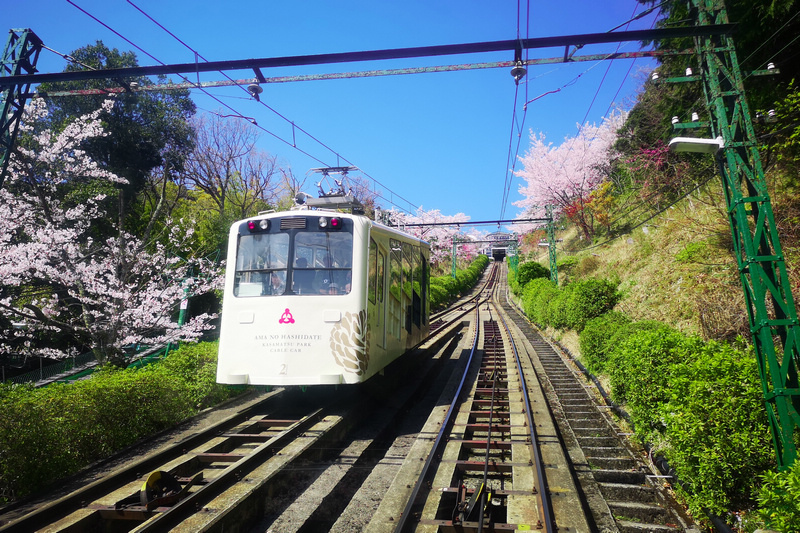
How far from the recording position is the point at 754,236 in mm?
5246

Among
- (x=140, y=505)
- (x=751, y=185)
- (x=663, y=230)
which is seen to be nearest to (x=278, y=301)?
(x=140, y=505)

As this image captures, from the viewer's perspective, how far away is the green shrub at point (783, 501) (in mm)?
3354

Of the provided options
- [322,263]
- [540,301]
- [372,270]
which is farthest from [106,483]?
[540,301]

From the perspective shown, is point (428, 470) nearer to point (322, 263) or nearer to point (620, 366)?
point (322, 263)

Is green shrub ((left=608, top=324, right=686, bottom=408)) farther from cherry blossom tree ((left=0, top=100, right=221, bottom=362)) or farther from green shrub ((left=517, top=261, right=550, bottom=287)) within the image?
green shrub ((left=517, top=261, right=550, bottom=287))

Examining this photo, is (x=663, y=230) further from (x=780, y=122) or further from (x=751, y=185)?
(x=751, y=185)

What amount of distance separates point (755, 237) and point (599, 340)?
5821 mm

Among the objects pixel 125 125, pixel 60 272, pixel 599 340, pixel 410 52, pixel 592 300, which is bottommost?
pixel 599 340

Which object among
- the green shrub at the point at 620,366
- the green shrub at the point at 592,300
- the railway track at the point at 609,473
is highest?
the green shrub at the point at 592,300

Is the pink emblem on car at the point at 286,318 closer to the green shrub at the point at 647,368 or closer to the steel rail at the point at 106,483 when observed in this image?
the steel rail at the point at 106,483

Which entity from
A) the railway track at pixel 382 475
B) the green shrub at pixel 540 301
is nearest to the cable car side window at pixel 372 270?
the railway track at pixel 382 475

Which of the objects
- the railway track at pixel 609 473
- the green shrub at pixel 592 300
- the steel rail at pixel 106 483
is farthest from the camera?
the green shrub at pixel 592 300

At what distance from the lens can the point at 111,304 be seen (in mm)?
11727

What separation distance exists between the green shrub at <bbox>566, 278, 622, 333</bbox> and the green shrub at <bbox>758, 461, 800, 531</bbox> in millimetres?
11065
